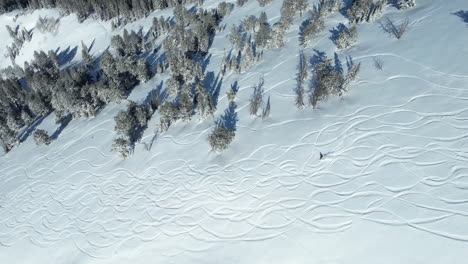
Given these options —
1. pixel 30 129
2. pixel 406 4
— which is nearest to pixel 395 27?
pixel 406 4

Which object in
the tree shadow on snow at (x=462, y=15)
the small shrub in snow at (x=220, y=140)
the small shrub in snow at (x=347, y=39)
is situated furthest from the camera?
the small shrub in snow at (x=347, y=39)

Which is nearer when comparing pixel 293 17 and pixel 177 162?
pixel 177 162

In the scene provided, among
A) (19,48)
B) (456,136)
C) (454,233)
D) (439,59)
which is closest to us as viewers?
(454,233)

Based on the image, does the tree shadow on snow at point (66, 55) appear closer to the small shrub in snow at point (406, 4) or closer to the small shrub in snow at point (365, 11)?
the small shrub in snow at point (365, 11)

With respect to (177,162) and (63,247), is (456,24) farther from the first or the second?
(63,247)

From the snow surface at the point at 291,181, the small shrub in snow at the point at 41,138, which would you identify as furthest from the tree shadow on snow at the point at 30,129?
the snow surface at the point at 291,181

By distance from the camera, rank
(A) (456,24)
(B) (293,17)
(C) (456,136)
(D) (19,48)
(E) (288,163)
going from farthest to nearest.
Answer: (D) (19,48), (B) (293,17), (A) (456,24), (E) (288,163), (C) (456,136)

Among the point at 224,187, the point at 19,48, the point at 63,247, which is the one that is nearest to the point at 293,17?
the point at 224,187

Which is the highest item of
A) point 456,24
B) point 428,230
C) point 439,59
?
point 456,24
